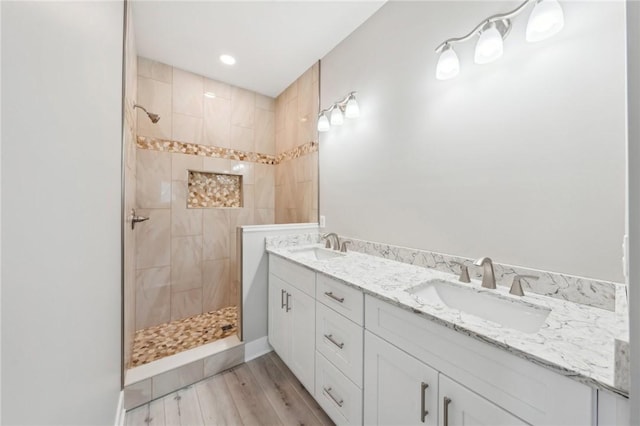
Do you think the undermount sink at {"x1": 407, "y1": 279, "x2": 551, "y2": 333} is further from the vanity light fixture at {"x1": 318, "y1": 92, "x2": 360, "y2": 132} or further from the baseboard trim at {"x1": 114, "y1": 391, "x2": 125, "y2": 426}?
the baseboard trim at {"x1": 114, "y1": 391, "x2": 125, "y2": 426}

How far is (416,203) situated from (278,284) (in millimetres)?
1143

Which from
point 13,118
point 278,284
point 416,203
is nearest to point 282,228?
point 278,284

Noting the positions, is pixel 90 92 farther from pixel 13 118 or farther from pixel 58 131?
pixel 13 118

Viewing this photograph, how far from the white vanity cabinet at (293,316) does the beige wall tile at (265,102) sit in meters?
1.96

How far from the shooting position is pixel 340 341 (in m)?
1.15

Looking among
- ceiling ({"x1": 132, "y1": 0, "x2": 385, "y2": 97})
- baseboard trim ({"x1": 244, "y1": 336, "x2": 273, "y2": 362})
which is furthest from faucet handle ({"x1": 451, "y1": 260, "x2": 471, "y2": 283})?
ceiling ({"x1": 132, "y1": 0, "x2": 385, "y2": 97})

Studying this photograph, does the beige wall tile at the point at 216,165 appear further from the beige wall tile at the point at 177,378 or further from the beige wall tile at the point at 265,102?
the beige wall tile at the point at 177,378

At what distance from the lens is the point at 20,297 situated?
15.8 inches

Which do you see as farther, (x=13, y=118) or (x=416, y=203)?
(x=416, y=203)

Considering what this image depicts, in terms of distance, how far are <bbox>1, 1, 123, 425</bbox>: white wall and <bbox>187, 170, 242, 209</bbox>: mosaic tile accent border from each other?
1.59 m

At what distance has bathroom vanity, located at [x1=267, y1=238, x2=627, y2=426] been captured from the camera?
1.80ft

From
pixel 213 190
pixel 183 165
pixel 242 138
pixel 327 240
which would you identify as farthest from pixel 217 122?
pixel 327 240

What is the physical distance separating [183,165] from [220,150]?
0.41 m

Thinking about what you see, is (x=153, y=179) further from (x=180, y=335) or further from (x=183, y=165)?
(x=180, y=335)
